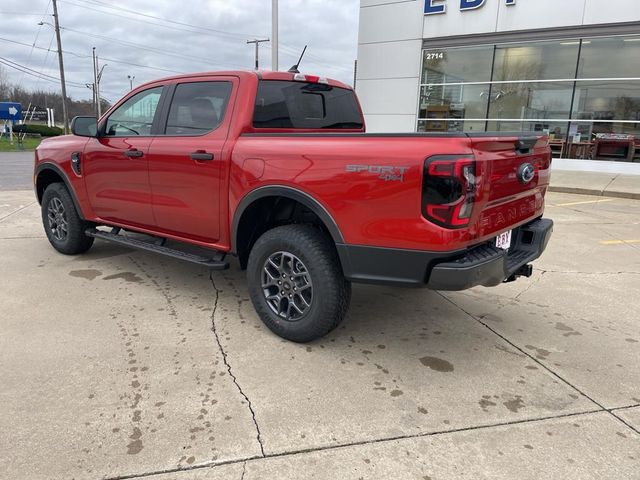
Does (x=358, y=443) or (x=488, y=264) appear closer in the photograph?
(x=358, y=443)

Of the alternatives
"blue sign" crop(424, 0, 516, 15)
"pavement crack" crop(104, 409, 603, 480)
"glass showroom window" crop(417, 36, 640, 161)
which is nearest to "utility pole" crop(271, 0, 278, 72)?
"blue sign" crop(424, 0, 516, 15)

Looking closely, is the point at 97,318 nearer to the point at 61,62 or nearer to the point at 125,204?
the point at 125,204

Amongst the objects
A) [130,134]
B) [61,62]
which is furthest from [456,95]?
[61,62]

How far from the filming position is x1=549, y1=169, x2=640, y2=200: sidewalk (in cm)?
1134

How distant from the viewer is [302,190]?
3.09 m

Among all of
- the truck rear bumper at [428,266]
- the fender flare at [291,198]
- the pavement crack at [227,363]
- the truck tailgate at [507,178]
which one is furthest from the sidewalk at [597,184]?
the fender flare at [291,198]

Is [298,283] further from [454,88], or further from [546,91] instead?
[454,88]

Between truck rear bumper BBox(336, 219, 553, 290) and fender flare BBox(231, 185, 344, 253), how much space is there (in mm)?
132

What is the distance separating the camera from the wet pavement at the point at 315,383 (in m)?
2.25

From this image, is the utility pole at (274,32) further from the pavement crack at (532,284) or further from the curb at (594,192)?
the pavement crack at (532,284)

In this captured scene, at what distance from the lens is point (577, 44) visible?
14.3m

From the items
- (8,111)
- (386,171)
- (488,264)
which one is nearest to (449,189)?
(386,171)

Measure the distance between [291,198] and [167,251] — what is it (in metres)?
1.44

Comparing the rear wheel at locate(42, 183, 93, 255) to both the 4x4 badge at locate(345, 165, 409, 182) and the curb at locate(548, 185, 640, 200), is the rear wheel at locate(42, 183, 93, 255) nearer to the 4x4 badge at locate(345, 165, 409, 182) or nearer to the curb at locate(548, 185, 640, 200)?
the 4x4 badge at locate(345, 165, 409, 182)
